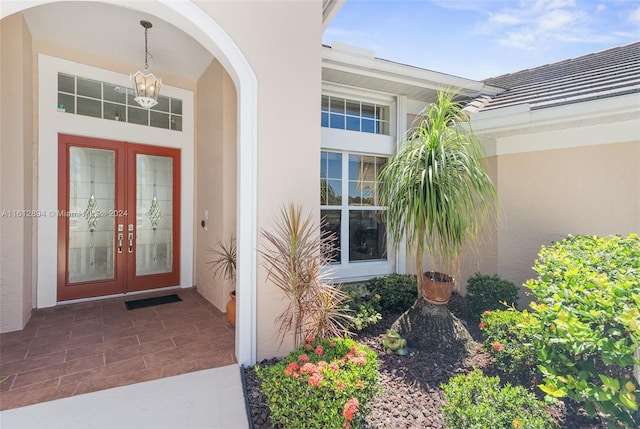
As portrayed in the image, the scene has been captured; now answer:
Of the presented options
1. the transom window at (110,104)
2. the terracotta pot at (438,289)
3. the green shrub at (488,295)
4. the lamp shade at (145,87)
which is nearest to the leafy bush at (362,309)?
the terracotta pot at (438,289)

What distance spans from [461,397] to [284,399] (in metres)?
1.35

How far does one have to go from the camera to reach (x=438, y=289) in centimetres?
376

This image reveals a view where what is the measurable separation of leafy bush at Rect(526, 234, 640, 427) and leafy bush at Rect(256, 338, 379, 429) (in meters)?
1.25

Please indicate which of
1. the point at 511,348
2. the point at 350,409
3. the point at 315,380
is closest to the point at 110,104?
the point at 315,380

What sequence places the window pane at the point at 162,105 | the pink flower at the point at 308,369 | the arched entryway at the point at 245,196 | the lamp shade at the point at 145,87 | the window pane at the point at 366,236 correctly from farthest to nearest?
the window pane at the point at 162,105 < the window pane at the point at 366,236 < the lamp shade at the point at 145,87 < the arched entryway at the point at 245,196 < the pink flower at the point at 308,369

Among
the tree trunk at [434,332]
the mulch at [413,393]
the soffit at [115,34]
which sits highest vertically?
the soffit at [115,34]

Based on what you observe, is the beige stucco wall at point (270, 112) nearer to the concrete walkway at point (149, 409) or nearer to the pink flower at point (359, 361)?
the concrete walkway at point (149, 409)

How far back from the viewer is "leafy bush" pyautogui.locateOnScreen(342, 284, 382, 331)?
3970mm

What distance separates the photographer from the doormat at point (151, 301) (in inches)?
206

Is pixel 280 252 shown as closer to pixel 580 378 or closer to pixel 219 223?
pixel 219 223

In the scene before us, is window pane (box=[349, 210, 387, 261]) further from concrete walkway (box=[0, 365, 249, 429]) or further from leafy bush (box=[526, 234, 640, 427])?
leafy bush (box=[526, 234, 640, 427])

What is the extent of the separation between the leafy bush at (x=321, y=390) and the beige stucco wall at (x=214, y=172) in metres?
2.98

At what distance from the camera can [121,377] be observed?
3.06 meters

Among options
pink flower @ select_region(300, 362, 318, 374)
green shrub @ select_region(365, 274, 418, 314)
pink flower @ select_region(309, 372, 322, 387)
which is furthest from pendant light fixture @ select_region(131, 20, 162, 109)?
green shrub @ select_region(365, 274, 418, 314)
